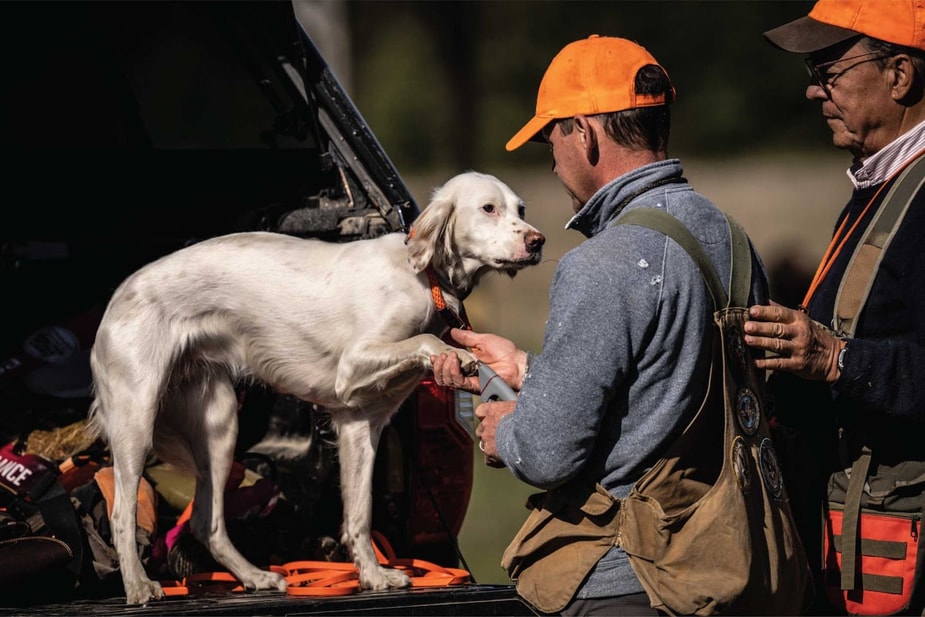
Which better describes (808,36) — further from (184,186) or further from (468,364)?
(184,186)

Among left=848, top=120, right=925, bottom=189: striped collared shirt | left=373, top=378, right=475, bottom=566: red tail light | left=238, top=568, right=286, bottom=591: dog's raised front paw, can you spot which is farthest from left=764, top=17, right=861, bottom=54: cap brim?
left=238, top=568, right=286, bottom=591: dog's raised front paw

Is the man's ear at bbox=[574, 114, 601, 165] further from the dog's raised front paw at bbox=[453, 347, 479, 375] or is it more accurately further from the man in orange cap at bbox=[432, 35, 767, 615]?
the dog's raised front paw at bbox=[453, 347, 479, 375]

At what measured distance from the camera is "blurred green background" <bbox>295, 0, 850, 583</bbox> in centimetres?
509

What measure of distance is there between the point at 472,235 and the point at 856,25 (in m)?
1.30

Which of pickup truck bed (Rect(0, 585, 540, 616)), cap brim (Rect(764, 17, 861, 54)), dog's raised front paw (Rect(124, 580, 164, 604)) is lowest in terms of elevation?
dog's raised front paw (Rect(124, 580, 164, 604))

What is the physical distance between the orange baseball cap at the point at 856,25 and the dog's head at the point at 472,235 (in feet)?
3.49

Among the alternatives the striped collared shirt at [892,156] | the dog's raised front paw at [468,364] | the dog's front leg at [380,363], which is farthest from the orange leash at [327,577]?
the striped collared shirt at [892,156]

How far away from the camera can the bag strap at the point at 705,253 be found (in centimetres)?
217

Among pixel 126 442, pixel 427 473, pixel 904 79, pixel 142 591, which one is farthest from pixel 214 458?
pixel 904 79

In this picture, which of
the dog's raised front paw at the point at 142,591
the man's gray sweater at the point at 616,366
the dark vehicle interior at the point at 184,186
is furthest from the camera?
the dark vehicle interior at the point at 184,186

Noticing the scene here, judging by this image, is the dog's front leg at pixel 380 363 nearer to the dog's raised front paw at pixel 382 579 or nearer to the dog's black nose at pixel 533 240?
the dog's black nose at pixel 533 240

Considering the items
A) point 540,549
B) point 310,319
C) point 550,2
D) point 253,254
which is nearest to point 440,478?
point 310,319

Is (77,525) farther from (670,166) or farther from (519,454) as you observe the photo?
(670,166)

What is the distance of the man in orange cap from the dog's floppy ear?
3.64 ft
